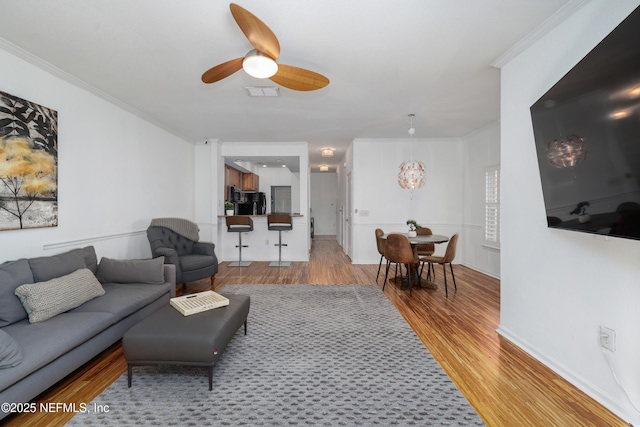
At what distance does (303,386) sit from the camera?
1.94 meters

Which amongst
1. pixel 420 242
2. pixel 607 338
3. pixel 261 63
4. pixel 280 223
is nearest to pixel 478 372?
pixel 607 338

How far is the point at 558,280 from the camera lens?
2.14 metres

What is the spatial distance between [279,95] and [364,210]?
312cm

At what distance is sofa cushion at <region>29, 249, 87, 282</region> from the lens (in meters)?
2.32

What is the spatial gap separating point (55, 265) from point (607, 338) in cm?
403

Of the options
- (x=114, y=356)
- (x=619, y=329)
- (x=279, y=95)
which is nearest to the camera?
(x=619, y=329)

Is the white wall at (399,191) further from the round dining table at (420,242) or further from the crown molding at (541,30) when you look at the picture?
the crown molding at (541,30)

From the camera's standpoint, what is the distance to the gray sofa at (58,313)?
5.30 feet

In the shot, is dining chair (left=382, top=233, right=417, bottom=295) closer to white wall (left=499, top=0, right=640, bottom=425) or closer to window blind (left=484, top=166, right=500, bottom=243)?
white wall (left=499, top=0, right=640, bottom=425)

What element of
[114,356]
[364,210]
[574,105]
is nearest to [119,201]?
[114,356]

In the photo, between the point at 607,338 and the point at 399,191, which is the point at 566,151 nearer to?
the point at 607,338

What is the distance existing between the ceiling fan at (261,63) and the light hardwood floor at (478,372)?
2.41 metres

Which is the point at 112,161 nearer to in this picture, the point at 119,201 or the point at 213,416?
the point at 119,201

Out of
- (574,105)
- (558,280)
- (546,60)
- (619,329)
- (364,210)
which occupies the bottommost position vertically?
(619,329)
